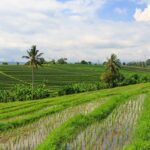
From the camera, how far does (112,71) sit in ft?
285

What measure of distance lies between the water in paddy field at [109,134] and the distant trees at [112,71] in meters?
51.4

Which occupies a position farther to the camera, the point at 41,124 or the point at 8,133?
the point at 41,124

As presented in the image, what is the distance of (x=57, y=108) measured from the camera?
3766 centimetres

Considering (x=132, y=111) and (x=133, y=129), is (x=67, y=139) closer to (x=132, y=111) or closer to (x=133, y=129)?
(x=133, y=129)

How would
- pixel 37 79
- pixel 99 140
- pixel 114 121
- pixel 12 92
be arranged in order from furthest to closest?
pixel 37 79
pixel 12 92
pixel 114 121
pixel 99 140

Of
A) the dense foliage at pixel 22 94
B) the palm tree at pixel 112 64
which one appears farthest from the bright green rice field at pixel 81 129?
the palm tree at pixel 112 64

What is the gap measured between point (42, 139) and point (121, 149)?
19.1 feet

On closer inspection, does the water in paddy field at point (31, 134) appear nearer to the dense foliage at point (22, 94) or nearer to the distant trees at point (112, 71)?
the dense foliage at point (22, 94)

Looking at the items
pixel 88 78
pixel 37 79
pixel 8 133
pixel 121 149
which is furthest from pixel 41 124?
pixel 88 78

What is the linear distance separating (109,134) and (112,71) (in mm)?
63021

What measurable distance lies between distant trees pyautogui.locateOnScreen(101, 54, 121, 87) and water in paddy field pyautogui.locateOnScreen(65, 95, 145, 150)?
51387 mm

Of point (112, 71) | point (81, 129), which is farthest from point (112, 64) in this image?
point (81, 129)

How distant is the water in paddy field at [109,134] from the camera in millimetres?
21375

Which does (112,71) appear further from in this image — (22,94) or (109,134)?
(109,134)
